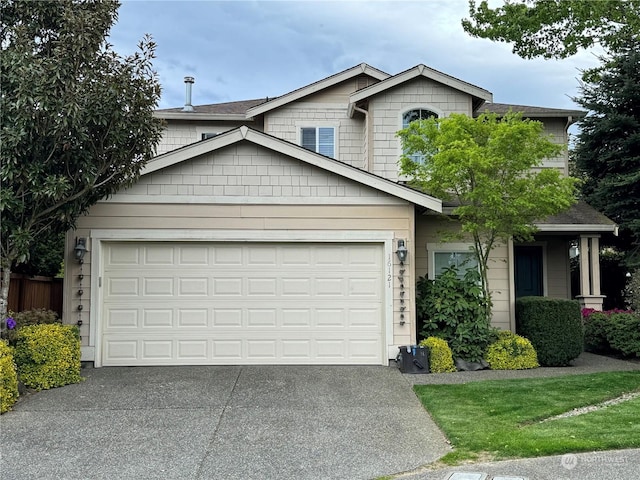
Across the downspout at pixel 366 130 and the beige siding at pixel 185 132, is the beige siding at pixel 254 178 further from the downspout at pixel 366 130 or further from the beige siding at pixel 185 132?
the beige siding at pixel 185 132

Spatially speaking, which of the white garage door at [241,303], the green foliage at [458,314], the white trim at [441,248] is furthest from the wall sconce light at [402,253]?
the white trim at [441,248]

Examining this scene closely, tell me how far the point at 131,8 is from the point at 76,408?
247 inches

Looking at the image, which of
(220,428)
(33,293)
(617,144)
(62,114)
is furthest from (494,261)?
(33,293)

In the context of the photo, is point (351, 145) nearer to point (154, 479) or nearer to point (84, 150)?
point (84, 150)

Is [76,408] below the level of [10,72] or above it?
below

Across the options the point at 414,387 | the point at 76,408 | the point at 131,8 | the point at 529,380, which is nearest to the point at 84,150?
the point at 131,8

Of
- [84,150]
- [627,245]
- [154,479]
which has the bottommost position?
[154,479]

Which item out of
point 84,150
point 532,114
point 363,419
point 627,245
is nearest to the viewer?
point 363,419

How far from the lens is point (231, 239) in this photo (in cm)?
980

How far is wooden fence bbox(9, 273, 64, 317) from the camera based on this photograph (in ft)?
31.5

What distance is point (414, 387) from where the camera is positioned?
323 inches

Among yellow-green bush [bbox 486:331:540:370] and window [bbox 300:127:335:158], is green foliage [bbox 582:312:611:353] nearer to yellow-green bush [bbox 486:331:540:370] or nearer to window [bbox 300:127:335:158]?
yellow-green bush [bbox 486:331:540:370]

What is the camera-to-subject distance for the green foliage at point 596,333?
38.6 ft

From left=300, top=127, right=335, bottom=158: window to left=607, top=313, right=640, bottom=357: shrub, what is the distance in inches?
291
